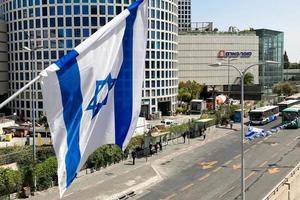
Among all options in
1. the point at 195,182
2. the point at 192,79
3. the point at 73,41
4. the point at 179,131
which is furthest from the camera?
the point at 192,79

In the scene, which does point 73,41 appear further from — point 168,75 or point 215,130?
point 215,130

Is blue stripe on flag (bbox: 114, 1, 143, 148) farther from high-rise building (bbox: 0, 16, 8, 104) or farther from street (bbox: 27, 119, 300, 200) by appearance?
high-rise building (bbox: 0, 16, 8, 104)

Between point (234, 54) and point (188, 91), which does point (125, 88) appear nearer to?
point (188, 91)

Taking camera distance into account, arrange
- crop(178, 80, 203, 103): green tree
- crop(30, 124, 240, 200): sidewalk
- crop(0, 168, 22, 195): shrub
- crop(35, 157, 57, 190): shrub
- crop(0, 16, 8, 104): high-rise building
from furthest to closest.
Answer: crop(178, 80, 203, 103): green tree, crop(0, 16, 8, 104): high-rise building, crop(35, 157, 57, 190): shrub, crop(30, 124, 240, 200): sidewalk, crop(0, 168, 22, 195): shrub

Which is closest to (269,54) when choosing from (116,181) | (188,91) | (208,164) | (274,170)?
(188,91)

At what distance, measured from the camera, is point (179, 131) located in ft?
190

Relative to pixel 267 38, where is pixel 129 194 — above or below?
below

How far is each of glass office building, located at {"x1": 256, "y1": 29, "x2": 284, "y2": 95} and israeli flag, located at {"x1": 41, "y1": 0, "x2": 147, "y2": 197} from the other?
12259cm

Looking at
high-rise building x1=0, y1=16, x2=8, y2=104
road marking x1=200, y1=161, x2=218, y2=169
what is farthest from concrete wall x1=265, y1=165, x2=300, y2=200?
high-rise building x1=0, y1=16, x2=8, y2=104

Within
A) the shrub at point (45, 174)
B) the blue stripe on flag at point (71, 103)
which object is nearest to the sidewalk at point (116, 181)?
the shrub at point (45, 174)

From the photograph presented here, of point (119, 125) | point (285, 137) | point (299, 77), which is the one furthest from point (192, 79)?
point (119, 125)

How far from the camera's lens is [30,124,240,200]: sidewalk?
1271 inches

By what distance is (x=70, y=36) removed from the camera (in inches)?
3031

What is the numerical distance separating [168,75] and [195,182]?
179 feet
